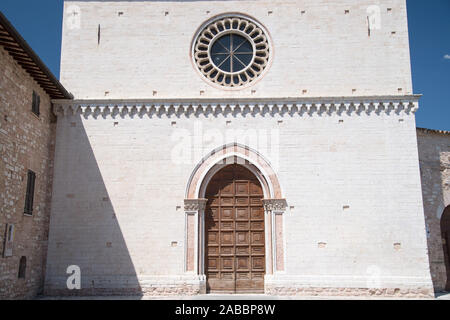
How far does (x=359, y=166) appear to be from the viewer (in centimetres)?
1465

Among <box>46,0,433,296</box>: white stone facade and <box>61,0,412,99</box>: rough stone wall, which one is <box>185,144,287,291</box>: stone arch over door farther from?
<box>61,0,412,99</box>: rough stone wall

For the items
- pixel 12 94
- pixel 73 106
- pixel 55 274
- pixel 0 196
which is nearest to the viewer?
pixel 0 196

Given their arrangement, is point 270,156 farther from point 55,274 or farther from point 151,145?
point 55,274

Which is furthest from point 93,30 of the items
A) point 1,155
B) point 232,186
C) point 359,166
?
point 359,166

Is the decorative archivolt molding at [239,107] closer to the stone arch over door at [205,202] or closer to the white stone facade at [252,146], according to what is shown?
the white stone facade at [252,146]

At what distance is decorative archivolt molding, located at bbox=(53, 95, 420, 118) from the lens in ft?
49.1

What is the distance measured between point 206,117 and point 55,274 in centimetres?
696

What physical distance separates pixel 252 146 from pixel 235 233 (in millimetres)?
2911

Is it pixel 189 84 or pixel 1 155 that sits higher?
pixel 189 84

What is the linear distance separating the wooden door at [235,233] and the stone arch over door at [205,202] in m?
0.30

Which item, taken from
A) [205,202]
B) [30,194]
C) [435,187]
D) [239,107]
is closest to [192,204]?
[205,202]

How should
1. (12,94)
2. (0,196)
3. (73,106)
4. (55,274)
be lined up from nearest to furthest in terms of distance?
(0,196) → (12,94) → (55,274) → (73,106)

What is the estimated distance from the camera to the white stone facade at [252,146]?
46.5 ft

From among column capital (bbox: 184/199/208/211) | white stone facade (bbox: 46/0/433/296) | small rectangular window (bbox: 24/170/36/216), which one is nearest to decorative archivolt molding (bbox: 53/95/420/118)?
white stone facade (bbox: 46/0/433/296)
